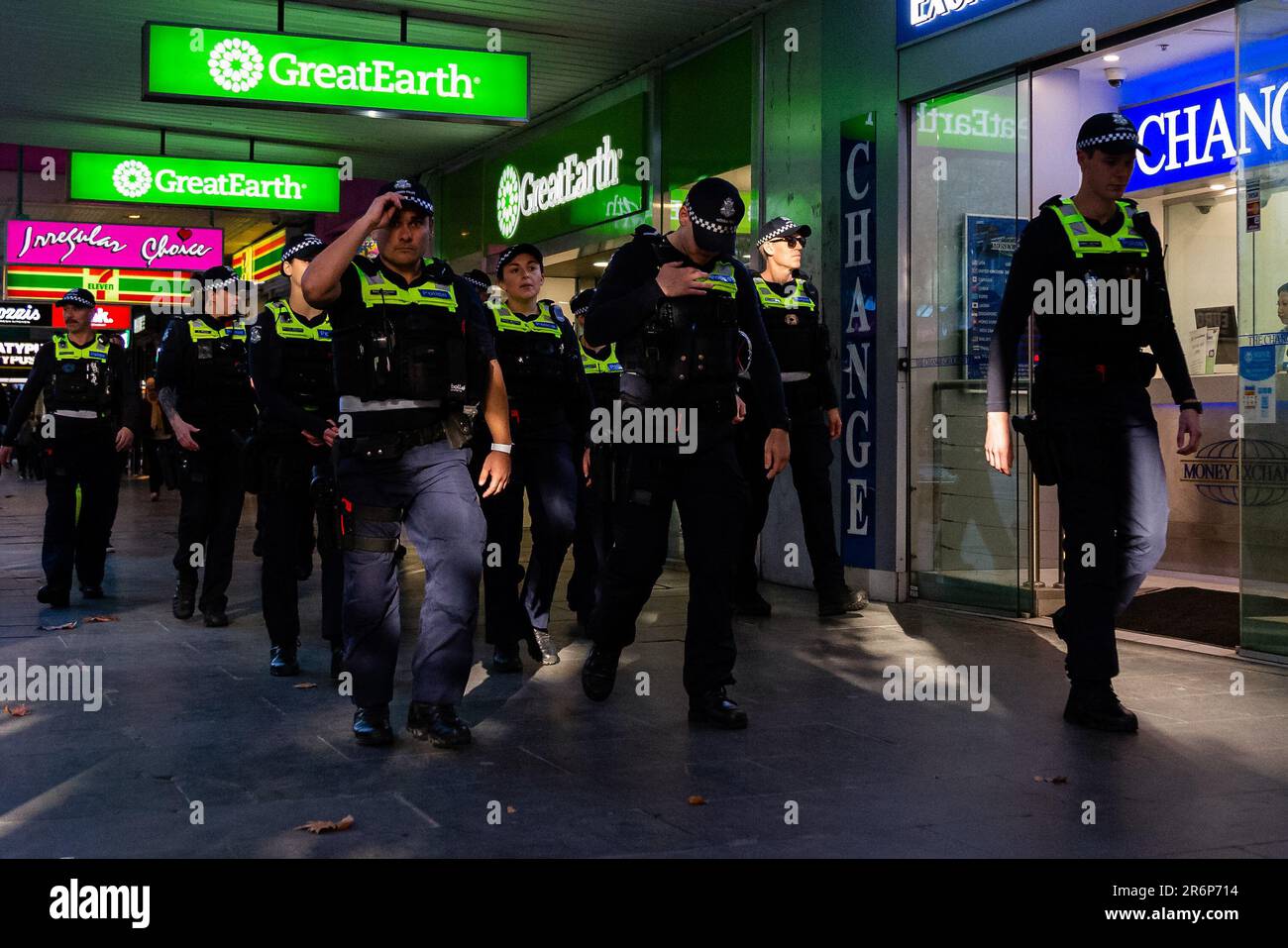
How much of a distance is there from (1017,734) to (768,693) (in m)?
1.14

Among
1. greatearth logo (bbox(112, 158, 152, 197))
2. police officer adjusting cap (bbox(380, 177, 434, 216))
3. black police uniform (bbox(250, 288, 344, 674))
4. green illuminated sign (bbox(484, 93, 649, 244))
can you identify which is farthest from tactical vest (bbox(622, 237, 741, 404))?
greatearth logo (bbox(112, 158, 152, 197))

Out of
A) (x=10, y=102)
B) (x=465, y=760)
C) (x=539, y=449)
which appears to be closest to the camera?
(x=465, y=760)

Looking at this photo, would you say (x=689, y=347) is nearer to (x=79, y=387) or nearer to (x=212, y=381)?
(x=212, y=381)

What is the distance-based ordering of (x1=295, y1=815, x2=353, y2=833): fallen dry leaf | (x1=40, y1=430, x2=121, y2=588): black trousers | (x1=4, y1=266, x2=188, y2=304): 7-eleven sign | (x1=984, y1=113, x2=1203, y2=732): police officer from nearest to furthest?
(x1=295, y1=815, x2=353, y2=833): fallen dry leaf
(x1=984, y1=113, x2=1203, y2=732): police officer
(x1=40, y1=430, x2=121, y2=588): black trousers
(x1=4, y1=266, x2=188, y2=304): 7-eleven sign

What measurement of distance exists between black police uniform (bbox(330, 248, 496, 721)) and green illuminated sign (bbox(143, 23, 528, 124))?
459 cm

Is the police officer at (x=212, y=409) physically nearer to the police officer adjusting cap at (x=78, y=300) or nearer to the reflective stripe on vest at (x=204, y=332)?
the reflective stripe on vest at (x=204, y=332)

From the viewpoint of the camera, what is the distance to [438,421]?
5020mm

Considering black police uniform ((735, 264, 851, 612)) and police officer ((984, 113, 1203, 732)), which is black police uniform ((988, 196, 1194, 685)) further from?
black police uniform ((735, 264, 851, 612))

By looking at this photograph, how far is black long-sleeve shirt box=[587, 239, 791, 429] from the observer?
17.4 feet

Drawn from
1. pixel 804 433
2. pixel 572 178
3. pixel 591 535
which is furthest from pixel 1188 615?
pixel 572 178

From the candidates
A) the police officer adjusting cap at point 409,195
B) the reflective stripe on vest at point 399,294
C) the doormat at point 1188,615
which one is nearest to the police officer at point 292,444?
the reflective stripe on vest at point 399,294

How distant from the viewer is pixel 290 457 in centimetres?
662
